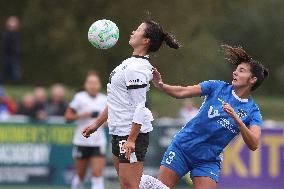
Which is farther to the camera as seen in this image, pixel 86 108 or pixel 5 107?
pixel 5 107

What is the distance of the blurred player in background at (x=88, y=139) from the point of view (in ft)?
55.4

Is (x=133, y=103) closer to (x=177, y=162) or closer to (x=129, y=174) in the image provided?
(x=129, y=174)

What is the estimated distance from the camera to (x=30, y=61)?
32219mm

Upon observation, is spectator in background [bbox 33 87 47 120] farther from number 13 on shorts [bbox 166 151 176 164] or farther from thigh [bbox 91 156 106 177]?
number 13 on shorts [bbox 166 151 176 164]

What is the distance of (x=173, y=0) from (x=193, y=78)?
7.81ft

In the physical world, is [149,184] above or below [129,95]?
below

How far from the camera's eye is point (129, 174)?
1158 centimetres

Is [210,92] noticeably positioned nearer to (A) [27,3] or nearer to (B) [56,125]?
(B) [56,125]

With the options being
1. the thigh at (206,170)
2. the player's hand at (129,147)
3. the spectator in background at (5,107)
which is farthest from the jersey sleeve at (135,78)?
the spectator in background at (5,107)

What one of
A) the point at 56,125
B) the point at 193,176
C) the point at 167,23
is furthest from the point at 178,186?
the point at 167,23

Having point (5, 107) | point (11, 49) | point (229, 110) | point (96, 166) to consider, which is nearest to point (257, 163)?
point (5, 107)

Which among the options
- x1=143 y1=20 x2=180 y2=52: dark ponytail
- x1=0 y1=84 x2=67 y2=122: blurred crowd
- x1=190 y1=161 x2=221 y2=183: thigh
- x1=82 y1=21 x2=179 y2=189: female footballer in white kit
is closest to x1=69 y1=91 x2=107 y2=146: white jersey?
x1=0 y1=84 x2=67 y2=122: blurred crowd

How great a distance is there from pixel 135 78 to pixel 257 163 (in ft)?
32.1

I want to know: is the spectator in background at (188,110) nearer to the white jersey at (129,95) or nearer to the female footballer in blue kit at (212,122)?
the female footballer in blue kit at (212,122)
